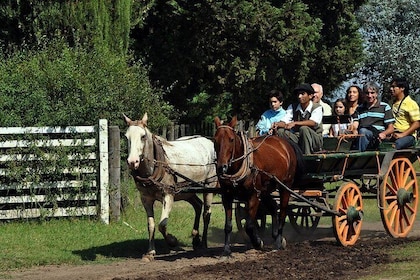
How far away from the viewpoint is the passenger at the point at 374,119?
49.1 ft

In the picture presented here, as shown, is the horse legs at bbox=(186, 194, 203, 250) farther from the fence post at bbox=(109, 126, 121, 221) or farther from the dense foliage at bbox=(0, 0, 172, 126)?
the dense foliage at bbox=(0, 0, 172, 126)

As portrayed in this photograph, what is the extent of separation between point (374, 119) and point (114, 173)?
4.97 metres

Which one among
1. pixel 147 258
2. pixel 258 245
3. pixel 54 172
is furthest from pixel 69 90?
pixel 258 245

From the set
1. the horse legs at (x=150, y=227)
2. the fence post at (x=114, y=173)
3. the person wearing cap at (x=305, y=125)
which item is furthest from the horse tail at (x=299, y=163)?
the fence post at (x=114, y=173)

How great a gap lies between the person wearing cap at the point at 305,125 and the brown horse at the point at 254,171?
239 mm

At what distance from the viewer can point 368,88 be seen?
1502cm

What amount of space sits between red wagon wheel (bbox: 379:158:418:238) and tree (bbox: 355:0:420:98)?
29.8 metres

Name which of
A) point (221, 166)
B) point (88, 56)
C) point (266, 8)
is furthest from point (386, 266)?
point (266, 8)

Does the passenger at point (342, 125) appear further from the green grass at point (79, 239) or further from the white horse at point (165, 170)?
the green grass at point (79, 239)

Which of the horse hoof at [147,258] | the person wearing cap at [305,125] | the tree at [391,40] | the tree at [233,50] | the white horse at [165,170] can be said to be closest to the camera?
the white horse at [165,170]

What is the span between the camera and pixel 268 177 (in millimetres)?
13781

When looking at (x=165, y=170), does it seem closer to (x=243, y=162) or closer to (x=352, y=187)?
(x=243, y=162)

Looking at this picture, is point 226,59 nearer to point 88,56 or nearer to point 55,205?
point 88,56

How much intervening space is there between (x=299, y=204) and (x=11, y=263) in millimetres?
4469
